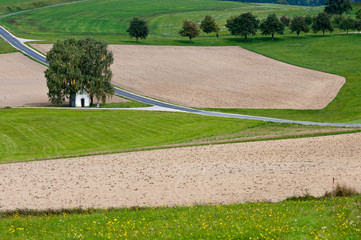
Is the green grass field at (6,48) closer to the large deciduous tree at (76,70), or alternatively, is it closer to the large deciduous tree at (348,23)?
the large deciduous tree at (76,70)

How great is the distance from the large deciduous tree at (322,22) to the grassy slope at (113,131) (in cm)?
10376

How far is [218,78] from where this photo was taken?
107 metres

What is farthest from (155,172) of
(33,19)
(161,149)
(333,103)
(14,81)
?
(33,19)

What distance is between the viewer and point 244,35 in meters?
155

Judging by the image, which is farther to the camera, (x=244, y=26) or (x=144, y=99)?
(x=244, y=26)

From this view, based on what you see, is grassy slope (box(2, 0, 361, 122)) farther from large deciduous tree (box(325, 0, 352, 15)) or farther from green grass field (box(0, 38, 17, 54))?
green grass field (box(0, 38, 17, 54))

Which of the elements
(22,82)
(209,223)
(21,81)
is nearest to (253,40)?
(21,81)

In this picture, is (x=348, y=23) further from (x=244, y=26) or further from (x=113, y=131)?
(x=113, y=131)

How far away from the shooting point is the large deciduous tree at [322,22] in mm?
157250

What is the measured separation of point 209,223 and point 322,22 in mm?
149496

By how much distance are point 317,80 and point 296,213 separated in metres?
87.8

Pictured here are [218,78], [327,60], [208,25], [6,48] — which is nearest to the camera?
[218,78]

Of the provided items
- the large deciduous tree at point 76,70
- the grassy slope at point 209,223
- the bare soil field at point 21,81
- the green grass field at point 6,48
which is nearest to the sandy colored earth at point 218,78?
the green grass field at point 6,48

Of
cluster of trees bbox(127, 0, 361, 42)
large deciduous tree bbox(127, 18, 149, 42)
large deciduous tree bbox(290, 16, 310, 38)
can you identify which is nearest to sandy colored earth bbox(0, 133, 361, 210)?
large deciduous tree bbox(127, 18, 149, 42)
